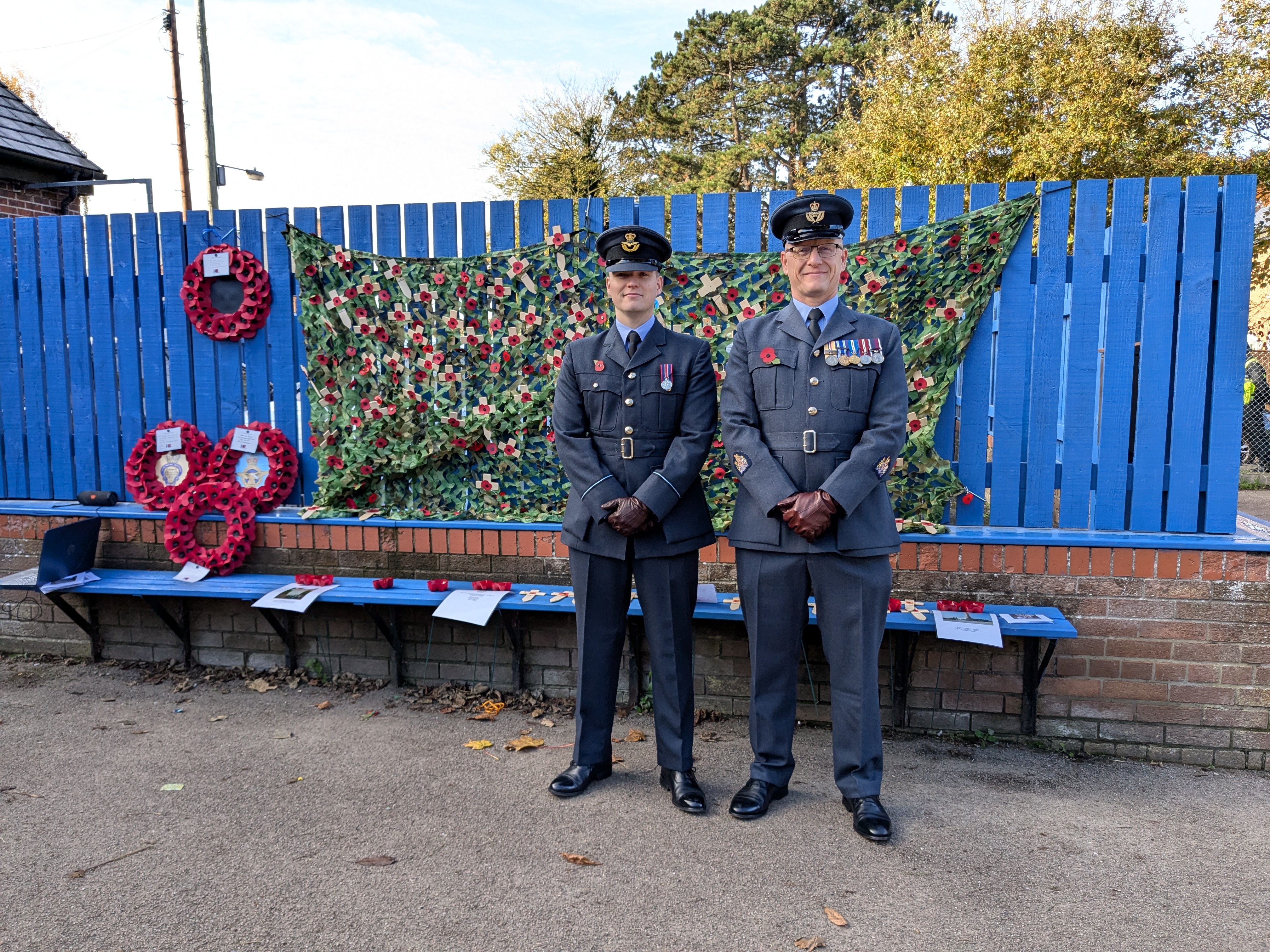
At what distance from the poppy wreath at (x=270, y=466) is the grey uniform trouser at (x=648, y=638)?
207cm

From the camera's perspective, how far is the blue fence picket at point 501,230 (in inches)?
166

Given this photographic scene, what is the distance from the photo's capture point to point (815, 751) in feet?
12.1

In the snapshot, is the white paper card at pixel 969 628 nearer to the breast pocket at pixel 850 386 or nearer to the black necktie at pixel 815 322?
the breast pocket at pixel 850 386

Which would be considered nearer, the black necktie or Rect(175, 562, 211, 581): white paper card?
the black necktie

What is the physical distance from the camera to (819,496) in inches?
114

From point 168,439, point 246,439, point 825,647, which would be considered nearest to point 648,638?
point 825,647

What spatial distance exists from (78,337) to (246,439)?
1.26 metres

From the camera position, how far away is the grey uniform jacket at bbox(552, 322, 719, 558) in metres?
3.16

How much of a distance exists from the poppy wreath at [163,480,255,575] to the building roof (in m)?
4.86

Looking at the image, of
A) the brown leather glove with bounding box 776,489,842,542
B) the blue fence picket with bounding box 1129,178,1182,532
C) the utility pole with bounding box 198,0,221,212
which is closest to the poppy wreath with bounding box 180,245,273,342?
the brown leather glove with bounding box 776,489,842,542

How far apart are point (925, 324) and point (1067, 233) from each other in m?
0.73

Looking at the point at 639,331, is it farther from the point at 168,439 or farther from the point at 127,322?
the point at 127,322

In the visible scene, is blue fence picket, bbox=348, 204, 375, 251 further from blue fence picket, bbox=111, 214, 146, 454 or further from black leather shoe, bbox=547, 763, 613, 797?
black leather shoe, bbox=547, 763, 613, 797

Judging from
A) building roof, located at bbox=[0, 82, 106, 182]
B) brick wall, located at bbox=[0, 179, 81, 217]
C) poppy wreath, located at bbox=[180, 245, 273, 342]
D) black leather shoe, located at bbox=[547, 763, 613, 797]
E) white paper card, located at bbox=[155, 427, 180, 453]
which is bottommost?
black leather shoe, located at bbox=[547, 763, 613, 797]
